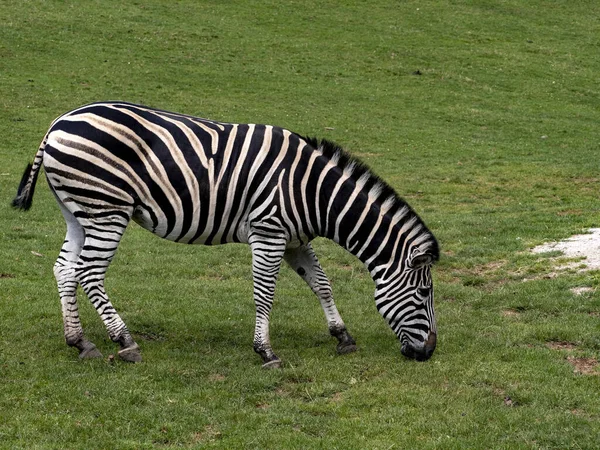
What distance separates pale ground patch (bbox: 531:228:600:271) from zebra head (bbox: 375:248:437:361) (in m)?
4.07

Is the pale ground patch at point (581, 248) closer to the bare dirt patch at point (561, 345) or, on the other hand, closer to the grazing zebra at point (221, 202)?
the bare dirt patch at point (561, 345)

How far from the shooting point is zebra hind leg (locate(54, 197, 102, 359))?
352 inches

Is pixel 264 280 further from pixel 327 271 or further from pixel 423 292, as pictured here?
pixel 327 271

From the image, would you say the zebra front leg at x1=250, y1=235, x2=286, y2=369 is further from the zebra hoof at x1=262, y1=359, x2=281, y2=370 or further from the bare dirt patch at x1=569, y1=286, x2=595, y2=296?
the bare dirt patch at x1=569, y1=286, x2=595, y2=296

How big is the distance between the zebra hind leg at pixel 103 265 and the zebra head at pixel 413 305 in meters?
2.83

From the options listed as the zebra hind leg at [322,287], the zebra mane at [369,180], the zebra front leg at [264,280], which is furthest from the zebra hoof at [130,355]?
the zebra mane at [369,180]

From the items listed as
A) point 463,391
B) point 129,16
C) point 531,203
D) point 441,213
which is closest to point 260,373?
point 463,391

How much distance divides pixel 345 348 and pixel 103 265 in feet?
9.38

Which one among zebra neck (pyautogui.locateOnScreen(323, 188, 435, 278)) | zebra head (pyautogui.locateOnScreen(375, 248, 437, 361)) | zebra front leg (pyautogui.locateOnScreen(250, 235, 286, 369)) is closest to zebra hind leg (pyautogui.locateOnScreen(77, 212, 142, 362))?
zebra front leg (pyautogui.locateOnScreen(250, 235, 286, 369))

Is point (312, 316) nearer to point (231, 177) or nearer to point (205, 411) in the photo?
point (231, 177)

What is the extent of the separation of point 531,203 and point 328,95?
1364 cm

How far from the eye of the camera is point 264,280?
359 inches

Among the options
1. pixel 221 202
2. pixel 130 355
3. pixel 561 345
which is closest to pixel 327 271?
pixel 221 202

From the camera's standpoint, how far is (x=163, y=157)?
8930 millimetres
